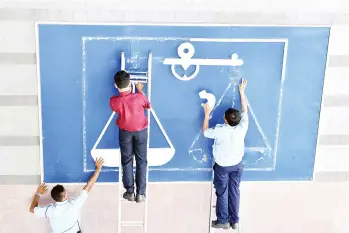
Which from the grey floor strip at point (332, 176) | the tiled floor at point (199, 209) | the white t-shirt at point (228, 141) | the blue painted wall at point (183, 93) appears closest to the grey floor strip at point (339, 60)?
the blue painted wall at point (183, 93)

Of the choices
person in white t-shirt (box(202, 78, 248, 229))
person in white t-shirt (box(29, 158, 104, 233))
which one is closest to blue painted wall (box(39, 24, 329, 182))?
person in white t-shirt (box(202, 78, 248, 229))

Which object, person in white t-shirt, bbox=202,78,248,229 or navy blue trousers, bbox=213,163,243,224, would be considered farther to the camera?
navy blue trousers, bbox=213,163,243,224

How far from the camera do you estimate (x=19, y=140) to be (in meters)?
4.82

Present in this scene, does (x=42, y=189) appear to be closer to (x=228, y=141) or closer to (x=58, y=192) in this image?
(x=58, y=192)

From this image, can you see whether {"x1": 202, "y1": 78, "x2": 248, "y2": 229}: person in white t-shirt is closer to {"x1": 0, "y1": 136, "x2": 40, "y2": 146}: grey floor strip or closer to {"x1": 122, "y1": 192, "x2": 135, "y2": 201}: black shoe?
{"x1": 122, "y1": 192, "x2": 135, "y2": 201}: black shoe

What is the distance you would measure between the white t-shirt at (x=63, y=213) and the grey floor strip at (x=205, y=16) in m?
1.50

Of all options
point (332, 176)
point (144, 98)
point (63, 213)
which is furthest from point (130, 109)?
point (332, 176)

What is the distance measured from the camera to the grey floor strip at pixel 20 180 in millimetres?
4934

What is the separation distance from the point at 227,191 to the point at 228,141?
0.50 metres

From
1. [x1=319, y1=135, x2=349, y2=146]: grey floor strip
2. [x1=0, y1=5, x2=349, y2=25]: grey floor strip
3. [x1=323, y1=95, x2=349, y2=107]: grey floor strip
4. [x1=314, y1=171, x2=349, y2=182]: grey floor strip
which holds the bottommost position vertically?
[x1=314, y1=171, x2=349, y2=182]: grey floor strip

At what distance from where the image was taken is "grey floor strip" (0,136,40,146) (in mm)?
4812

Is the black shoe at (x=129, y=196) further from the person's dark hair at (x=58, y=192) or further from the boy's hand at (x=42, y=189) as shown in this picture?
the boy's hand at (x=42, y=189)

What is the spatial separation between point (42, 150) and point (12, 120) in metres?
0.36

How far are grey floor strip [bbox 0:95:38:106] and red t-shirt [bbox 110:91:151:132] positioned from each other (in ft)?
2.22
